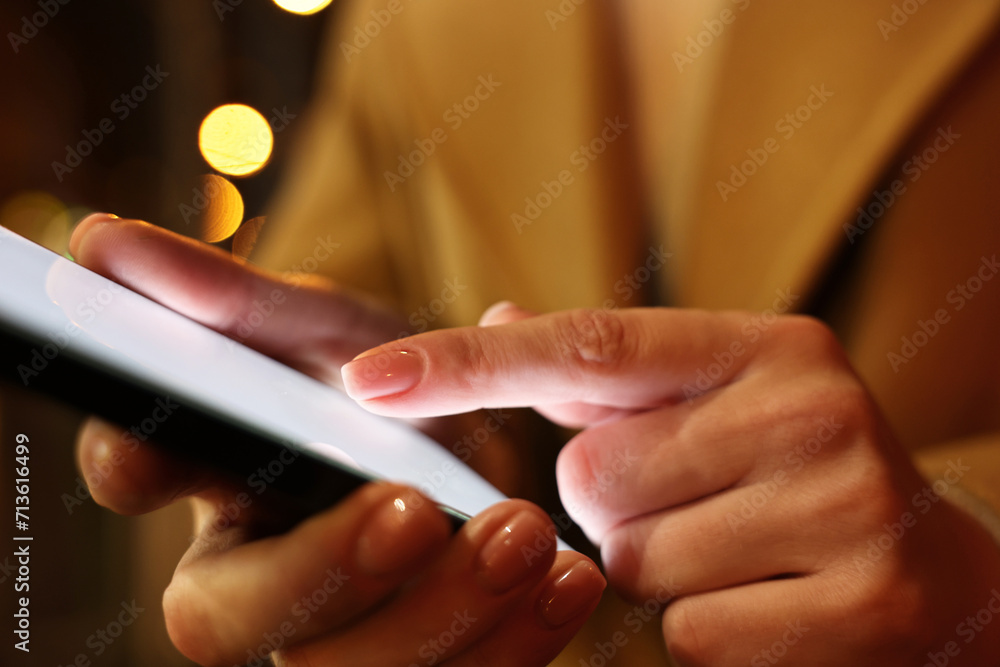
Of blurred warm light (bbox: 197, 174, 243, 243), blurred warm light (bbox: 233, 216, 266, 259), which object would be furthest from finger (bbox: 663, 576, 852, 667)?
blurred warm light (bbox: 197, 174, 243, 243)

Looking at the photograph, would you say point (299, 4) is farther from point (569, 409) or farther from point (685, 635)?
point (685, 635)

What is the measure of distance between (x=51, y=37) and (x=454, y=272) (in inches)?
24.3

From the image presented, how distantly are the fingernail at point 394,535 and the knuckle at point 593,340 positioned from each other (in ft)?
0.38

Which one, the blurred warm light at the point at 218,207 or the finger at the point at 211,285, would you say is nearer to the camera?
the finger at the point at 211,285

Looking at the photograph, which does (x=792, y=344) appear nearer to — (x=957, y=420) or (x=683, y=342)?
(x=683, y=342)

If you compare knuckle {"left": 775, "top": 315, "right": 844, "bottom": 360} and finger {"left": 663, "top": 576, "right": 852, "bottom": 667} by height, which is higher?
knuckle {"left": 775, "top": 315, "right": 844, "bottom": 360}

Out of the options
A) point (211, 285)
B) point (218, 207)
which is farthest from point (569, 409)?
point (218, 207)

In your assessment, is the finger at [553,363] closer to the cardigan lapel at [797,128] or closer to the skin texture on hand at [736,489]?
the skin texture on hand at [736,489]

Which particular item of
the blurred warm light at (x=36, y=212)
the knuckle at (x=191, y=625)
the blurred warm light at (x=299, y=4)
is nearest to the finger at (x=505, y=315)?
the knuckle at (x=191, y=625)

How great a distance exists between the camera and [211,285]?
0.28 metres

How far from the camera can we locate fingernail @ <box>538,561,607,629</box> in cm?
28

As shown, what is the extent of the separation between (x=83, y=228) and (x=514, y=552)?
0.24 m

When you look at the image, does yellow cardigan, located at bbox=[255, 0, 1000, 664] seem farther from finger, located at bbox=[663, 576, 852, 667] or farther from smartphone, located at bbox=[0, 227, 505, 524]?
smartphone, located at bbox=[0, 227, 505, 524]

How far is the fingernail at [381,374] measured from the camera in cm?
26
